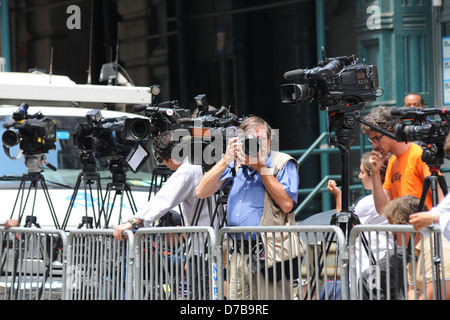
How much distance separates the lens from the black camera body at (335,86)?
20.8 ft

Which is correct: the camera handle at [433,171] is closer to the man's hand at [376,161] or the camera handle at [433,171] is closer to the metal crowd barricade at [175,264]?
the man's hand at [376,161]

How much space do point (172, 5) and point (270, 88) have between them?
2.81 metres

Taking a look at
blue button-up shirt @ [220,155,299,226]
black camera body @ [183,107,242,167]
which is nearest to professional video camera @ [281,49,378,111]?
blue button-up shirt @ [220,155,299,226]

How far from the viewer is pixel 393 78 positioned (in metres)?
11.4

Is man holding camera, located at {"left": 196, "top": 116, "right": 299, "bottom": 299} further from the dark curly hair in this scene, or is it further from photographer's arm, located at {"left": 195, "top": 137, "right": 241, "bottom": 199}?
the dark curly hair

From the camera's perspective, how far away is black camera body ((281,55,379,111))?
6340 mm

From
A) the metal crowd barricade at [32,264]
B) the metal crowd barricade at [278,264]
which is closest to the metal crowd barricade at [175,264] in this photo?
the metal crowd barricade at [278,264]

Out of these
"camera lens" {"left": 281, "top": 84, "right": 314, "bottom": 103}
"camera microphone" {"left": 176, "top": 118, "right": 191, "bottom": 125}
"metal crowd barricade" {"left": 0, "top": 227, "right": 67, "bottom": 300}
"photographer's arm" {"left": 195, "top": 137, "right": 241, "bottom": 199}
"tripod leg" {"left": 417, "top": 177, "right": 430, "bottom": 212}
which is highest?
"camera lens" {"left": 281, "top": 84, "right": 314, "bottom": 103}

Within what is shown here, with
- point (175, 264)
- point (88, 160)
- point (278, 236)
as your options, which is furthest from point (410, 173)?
point (88, 160)

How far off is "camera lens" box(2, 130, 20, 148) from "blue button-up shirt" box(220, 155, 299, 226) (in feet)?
9.75
